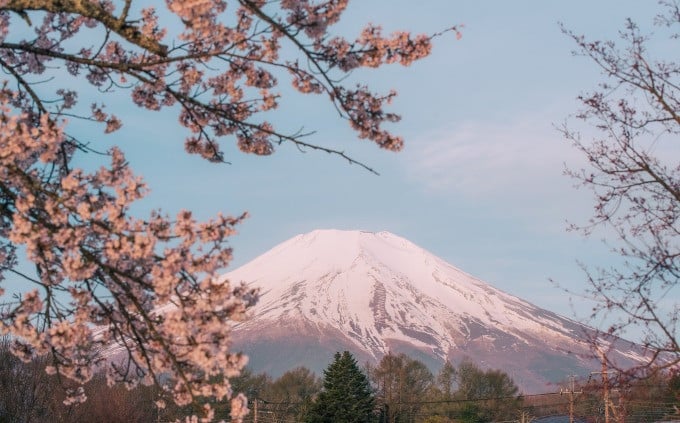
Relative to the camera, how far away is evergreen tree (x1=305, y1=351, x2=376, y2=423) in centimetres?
4372

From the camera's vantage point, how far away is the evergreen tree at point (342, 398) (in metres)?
43.7

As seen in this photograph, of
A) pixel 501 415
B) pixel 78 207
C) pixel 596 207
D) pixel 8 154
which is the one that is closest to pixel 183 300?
pixel 78 207

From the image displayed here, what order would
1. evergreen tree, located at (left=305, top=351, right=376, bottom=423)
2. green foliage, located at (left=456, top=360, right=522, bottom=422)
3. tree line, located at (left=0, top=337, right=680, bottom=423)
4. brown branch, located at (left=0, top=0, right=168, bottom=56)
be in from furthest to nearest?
green foliage, located at (left=456, top=360, right=522, bottom=422) → evergreen tree, located at (left=305, top=351, right=376, bottom=423) → tree line, located at (left=0, top=337, right=680, bottom=423) → brown branch, located at (left=0, top=0, right=168, bottom=56)

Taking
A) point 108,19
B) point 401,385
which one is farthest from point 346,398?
point 108,19

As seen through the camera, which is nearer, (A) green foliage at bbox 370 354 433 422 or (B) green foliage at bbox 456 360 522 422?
(A) green foliage at bbox 370 354 433 422

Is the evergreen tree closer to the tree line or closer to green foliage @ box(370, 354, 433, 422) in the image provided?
the tree line

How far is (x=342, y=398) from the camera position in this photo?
44.1 m

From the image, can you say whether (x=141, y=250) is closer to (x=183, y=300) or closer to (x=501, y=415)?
(x=183, y=300)

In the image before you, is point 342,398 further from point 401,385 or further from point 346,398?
point 401,385

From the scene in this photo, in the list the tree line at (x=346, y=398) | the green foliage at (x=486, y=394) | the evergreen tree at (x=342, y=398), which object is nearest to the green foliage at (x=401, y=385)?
the tree line at (x=346, y=398)

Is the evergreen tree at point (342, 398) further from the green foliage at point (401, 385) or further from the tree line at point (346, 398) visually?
the green foliage at point (401, 385)

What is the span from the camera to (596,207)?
27.3 ft

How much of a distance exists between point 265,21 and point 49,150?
1.63 m

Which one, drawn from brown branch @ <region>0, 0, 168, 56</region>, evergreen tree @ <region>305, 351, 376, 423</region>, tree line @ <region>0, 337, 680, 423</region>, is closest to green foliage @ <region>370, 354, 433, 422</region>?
tree line @ <region>0, 337, 680, 423</region>
